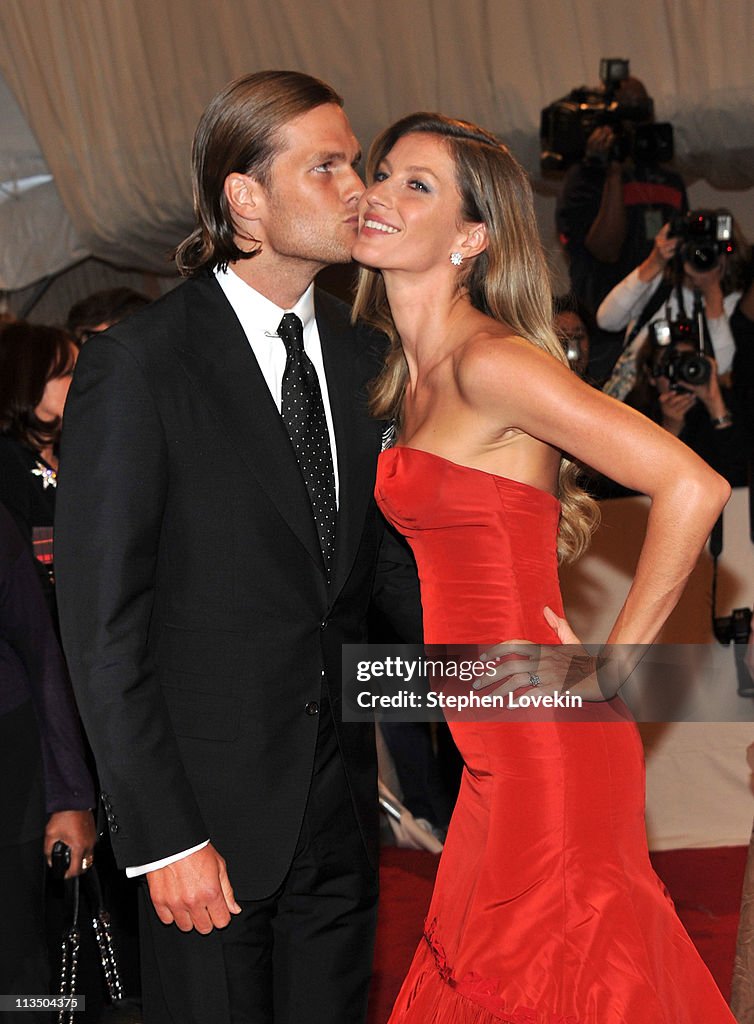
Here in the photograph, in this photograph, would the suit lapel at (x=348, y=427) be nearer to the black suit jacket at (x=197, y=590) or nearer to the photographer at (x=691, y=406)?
the black suit jacket at (x=197, y=590)

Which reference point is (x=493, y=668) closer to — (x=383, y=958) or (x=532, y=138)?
(x=383, y=958)

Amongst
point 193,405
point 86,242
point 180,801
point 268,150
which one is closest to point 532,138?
point 86,242

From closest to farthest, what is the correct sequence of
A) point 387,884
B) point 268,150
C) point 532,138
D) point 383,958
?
point 268,150 → point 383,958 → point 387,884 → point 532,138

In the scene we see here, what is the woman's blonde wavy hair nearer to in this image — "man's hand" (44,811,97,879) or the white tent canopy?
"man's hand" (44,811,97,879)

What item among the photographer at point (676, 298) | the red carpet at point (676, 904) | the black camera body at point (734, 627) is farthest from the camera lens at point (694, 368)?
the red carpet at point (676, 904)

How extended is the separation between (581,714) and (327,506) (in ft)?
1.77

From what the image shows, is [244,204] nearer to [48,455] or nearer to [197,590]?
[197,590]

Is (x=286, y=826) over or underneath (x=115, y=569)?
underneath

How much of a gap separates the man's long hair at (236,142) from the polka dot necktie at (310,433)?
186mm

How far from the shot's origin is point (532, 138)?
16.9ft

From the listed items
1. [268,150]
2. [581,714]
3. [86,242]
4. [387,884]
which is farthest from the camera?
[86,242]

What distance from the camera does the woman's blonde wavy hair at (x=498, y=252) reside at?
7.42ft

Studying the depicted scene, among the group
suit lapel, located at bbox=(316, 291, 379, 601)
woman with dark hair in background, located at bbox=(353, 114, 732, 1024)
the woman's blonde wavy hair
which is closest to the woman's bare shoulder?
woman with dark hair in background, located at bbox=(353, 114, 732, 1024)

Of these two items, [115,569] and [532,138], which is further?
[532,138]
